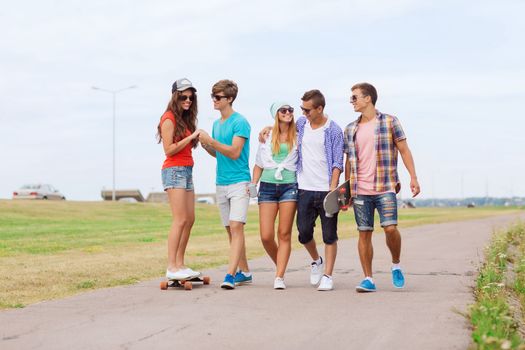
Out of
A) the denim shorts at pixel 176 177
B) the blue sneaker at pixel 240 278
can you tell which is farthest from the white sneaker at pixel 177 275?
the denim shorts at pixel 176 177

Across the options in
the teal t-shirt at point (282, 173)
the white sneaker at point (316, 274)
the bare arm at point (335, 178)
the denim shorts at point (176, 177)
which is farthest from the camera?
the white sneaker at point (316, 274)

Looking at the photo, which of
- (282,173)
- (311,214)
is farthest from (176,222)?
(311,214)

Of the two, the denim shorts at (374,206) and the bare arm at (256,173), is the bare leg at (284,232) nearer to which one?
the bare arm at (256,173)

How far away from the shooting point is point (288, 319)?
717cm

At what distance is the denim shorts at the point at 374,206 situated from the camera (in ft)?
29.5

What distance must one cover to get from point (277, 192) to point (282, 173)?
0.22 m

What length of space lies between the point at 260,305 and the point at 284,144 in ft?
6.61

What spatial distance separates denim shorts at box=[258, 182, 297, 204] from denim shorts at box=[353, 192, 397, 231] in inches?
26.5

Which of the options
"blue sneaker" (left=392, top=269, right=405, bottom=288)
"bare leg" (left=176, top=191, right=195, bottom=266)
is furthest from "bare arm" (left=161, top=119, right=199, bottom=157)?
"blue sneaker" (left=392, top=269, right=405, bottom=288)

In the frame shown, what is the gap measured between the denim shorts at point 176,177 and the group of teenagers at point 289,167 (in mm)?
11

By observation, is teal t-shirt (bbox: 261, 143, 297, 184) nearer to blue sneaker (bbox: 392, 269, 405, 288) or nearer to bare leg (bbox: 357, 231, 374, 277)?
bare leg (bbox: 357, 231, 374, 277)

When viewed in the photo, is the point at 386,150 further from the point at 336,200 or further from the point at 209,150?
the point at 209,150

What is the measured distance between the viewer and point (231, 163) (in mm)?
9469

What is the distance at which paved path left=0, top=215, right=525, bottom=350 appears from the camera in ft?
20.2
